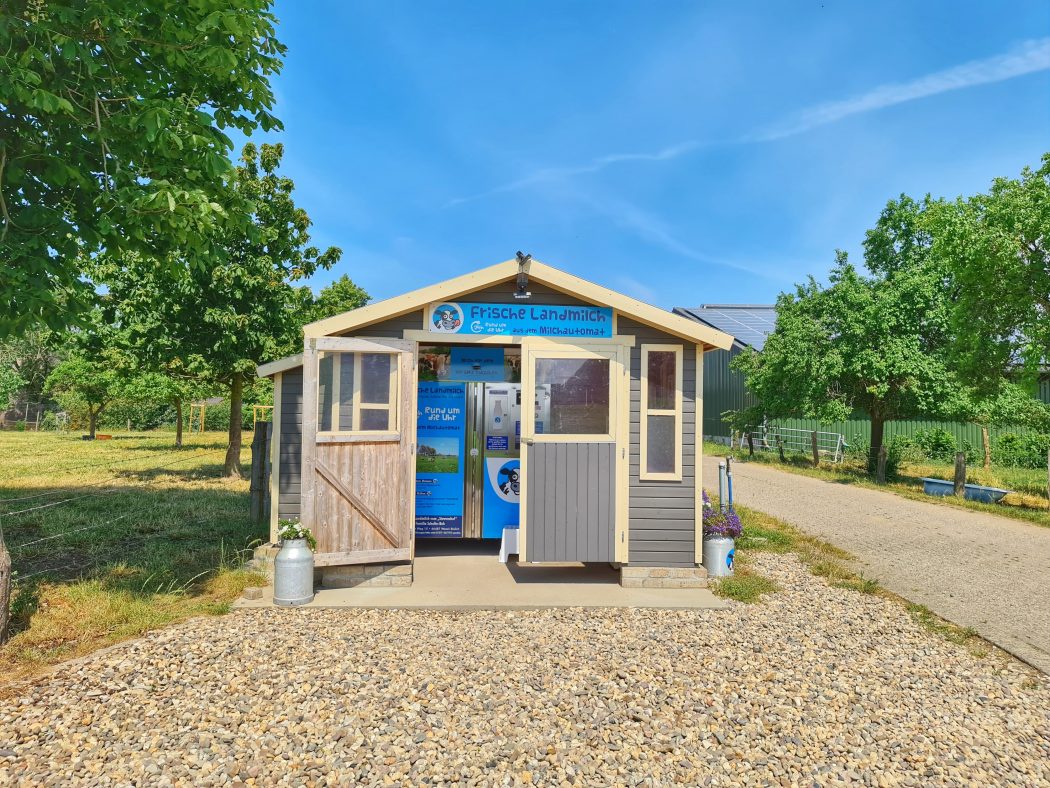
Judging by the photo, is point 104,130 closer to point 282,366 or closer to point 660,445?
point 282,366

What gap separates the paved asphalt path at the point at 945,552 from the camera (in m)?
5.70

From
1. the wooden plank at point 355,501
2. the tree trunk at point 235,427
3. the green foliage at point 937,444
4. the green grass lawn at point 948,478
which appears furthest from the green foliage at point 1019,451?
the tree trunk at point 235,427

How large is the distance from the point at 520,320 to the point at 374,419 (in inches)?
68.8

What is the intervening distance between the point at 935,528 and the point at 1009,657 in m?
6.09

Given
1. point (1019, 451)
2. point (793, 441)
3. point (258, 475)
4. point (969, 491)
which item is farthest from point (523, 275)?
point (793, 441)

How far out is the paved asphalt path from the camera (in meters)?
5.70

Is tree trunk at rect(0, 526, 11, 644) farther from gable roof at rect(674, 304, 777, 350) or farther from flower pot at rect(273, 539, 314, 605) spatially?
gable roof at rect(674, 304, 777, 350)

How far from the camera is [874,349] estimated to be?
16000 mm

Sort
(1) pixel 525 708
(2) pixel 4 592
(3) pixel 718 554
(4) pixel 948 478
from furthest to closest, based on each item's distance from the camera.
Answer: (4) pixel 948 478
(3) pixel 718 554
(2) pixel 4 592
(1) pixel 525 708

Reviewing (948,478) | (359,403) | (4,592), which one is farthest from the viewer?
(948,478)

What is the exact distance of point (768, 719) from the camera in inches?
145

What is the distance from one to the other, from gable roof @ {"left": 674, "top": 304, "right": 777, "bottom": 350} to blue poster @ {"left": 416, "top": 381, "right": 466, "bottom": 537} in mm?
21274

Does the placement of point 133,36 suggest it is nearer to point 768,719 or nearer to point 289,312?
point 768,719

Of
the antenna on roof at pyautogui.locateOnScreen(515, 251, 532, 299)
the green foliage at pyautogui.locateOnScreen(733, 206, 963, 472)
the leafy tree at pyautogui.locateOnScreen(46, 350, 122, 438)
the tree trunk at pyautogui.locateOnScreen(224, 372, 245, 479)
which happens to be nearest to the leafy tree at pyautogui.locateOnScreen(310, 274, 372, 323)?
the leafy tree at pyautogui.locateOnScreen(46, 350, 122, 438)
